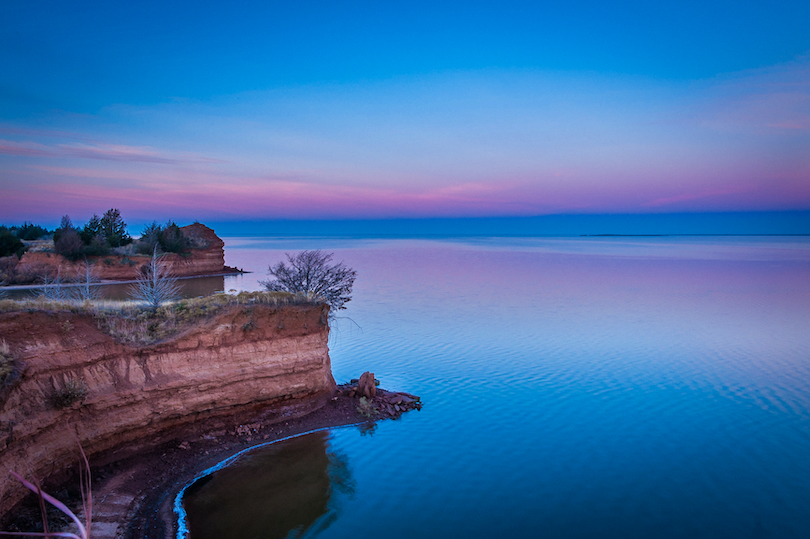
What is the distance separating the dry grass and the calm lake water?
482cm

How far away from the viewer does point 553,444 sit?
1605cm

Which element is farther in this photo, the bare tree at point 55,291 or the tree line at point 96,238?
the tree line at point 96,238

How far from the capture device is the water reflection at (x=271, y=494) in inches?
470

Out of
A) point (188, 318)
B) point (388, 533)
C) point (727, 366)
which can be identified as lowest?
point (388, 533)

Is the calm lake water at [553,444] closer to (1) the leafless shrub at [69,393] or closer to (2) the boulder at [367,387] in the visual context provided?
(2) the boulder at [367,387]

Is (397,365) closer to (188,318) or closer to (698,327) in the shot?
(188,318)

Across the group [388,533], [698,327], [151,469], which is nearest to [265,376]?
[151,469]

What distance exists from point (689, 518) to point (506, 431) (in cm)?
602

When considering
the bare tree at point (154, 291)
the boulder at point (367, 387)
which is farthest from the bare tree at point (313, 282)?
the boulder at point (367, 387)

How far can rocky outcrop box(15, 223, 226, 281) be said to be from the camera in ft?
162

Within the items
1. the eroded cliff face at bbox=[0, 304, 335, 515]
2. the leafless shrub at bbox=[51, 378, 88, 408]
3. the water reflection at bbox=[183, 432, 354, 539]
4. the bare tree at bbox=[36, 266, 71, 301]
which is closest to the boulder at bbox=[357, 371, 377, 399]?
the eroded cliff face at bbox=[0, 304, 335, 515]

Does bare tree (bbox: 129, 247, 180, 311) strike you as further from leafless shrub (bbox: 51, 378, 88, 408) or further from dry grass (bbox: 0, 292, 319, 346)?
leafless shrub (bbox: 51, 378, 88, 408)

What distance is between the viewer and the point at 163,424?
48.0 ft

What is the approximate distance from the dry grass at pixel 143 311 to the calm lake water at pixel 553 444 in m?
4.82
